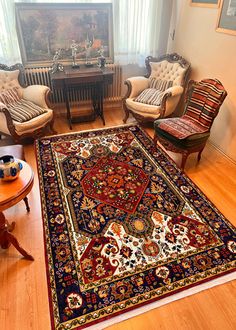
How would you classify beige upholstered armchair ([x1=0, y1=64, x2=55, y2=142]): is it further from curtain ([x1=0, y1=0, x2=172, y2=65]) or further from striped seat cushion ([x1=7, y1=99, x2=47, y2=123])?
curtain ([x1=0, y1=0, x2=172, y2=65])

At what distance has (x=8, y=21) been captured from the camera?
3.25 metres

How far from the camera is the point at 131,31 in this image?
3795 millimetres

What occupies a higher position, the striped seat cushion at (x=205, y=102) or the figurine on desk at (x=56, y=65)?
the figurine on desk at (x=56, y=65)

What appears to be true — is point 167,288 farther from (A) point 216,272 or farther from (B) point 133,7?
(B) point 133,7

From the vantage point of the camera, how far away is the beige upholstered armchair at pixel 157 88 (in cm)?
338

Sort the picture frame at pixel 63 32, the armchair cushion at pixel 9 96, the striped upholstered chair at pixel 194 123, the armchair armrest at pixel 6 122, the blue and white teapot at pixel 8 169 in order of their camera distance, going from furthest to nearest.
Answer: the picture frame at pixel 63 32 → the armchair cushion at pixel 9 96 → the armchair armrest at pixel 6 122 → the striped upholstered chair at pixel 194 123 → the blue and white teapot at pixel 8 169

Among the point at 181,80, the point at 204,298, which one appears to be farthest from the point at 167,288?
the point at 181,80

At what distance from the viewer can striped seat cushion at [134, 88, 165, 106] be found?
3.48m

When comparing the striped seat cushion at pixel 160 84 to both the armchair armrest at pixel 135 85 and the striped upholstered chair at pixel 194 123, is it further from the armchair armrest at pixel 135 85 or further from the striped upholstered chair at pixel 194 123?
the striped upholstered chair at pixel 194 123

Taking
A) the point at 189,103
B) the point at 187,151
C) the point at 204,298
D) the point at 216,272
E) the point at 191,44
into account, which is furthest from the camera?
the point at 191,44

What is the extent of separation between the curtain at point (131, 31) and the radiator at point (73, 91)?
0.21 meters

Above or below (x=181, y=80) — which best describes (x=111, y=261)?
below

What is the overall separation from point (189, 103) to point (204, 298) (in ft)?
7.33

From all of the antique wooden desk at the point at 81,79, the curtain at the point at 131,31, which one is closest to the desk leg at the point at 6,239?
the antique wooden desk at the point at 81,79
